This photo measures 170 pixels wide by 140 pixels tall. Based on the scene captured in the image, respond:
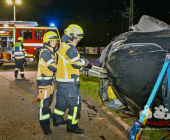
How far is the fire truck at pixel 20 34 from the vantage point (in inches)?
548

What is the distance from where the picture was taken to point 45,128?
3.65m

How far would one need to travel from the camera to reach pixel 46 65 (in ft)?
12.2

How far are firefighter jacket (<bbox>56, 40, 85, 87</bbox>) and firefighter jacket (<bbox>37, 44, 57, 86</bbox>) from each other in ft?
0.82

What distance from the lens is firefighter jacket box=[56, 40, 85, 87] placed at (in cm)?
339

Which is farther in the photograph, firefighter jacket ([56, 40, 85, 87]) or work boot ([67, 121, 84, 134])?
work boot ([67, 121, 84, 134])

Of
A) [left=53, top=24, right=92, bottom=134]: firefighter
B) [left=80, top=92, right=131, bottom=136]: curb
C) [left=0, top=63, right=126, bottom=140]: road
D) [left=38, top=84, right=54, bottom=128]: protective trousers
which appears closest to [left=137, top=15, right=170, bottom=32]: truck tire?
[left=53, top=24, right=92, bottom=134]: firefighter

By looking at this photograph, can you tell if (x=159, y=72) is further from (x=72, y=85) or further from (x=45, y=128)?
(x=45, y=128)

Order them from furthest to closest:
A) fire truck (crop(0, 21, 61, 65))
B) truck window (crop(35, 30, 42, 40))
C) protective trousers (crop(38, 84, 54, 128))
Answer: truck window (crop(35, 30, 42, 40)) → fire truck (crop(0, 21, 61, 65)) → protective trousers (crop(38, 84, 54, 128))

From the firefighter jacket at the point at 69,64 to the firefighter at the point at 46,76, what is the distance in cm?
28

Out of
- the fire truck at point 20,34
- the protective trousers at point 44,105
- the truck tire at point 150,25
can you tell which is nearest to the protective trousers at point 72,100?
the protective trousers at point 44,105

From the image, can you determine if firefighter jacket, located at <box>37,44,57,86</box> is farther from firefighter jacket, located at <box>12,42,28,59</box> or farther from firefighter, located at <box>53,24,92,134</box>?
firefighter jacket, located at <box>12,42,28,59</box>

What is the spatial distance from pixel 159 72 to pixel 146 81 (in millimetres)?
239

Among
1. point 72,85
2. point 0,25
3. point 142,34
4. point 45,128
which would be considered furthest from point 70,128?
point 0,25

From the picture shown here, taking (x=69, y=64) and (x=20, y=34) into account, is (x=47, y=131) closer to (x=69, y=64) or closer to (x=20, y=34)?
(x=69, y=64)
